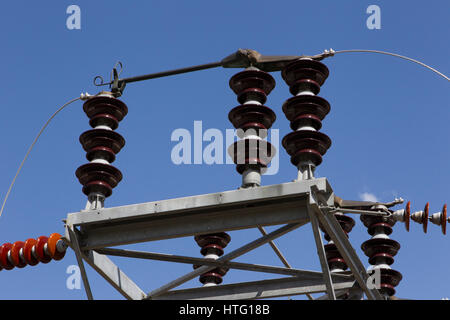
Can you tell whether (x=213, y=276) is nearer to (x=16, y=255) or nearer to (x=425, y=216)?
(x=16, y=255)

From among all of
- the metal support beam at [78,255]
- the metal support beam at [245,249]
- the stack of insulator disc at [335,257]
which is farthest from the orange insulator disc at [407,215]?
the metal support beam at [78,255]

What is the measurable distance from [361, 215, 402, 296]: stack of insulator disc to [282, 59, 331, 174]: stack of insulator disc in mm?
3617

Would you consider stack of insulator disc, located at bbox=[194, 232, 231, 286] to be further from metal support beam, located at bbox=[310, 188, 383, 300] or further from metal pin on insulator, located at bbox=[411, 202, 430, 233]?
metal pin on insulator, located at bbox=[411, 202, 430, 233]

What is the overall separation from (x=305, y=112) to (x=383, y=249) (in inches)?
172

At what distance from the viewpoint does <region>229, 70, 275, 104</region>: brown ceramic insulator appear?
74.6 ft

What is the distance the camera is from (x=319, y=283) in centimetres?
2373

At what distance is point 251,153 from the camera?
2164 centimetres

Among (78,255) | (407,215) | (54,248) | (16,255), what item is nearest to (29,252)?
(16,255)

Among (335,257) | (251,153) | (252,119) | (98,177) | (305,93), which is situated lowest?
(335,257)

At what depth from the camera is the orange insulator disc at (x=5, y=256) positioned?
917 inches

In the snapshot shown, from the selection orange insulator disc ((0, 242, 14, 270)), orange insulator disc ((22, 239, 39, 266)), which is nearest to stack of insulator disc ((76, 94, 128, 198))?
orange insulator disc ((22, 239, 39, 266))

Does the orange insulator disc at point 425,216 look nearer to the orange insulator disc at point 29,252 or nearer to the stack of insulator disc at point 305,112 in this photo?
the stack of insulator disc at point 305,112
